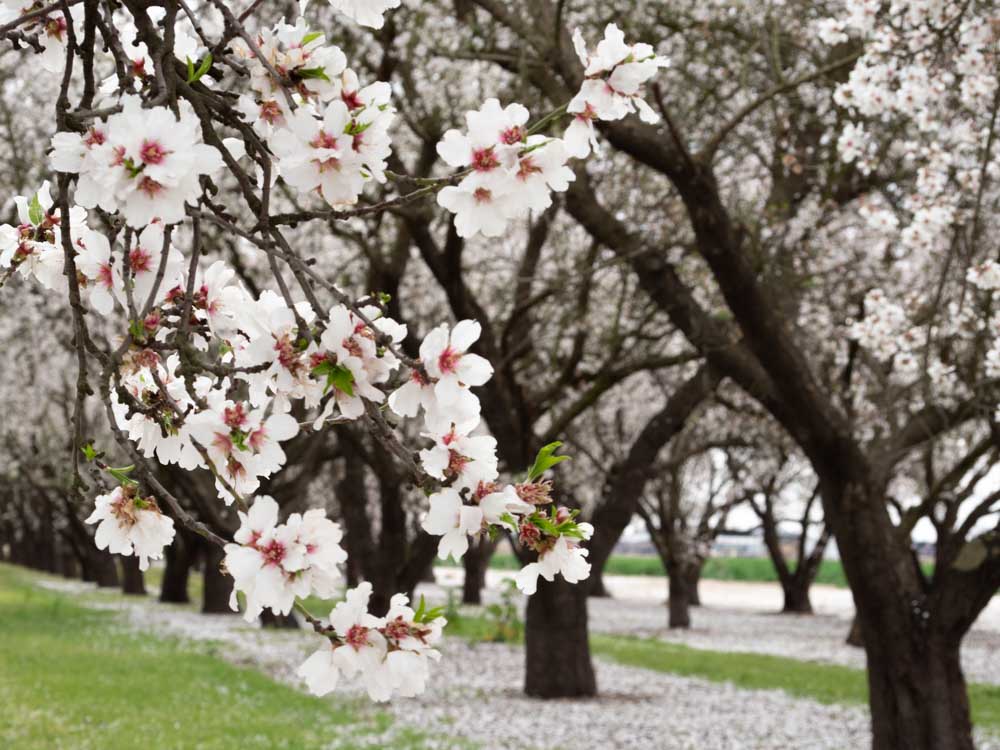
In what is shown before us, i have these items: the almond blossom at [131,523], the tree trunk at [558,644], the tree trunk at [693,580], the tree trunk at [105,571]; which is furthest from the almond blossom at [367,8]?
the tree trunk at [105,571]

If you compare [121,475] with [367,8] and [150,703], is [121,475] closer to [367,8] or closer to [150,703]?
[367,8]

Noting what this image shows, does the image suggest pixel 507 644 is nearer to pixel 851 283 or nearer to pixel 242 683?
pixel 242 683

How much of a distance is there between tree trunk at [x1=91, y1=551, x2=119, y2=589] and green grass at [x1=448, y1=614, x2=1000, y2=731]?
49.7ft

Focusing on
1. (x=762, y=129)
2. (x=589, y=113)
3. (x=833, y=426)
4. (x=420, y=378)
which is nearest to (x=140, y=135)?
(x=420, y=378)

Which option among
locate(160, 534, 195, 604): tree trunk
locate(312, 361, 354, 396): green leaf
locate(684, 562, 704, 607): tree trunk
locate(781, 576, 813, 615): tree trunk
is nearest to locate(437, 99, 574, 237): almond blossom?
locate(312, 361, 354, 396): green leaf

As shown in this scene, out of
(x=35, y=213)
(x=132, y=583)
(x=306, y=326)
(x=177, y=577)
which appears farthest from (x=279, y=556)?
(x=132, y=583)

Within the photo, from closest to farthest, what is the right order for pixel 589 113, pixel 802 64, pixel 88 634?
pixel 589 113 < pixel 802 64 < pixel 88 634

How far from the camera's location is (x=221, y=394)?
1840 mm

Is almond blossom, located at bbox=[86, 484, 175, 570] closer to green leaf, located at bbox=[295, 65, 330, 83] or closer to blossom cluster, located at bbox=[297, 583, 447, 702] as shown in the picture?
blossom cluster, located at bbox=[297, 583, 447, 702]

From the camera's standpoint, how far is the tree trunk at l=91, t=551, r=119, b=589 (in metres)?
31.0

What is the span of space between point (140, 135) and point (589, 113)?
2.44ft

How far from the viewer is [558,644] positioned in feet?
36.4

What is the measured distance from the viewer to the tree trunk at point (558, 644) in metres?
10.9

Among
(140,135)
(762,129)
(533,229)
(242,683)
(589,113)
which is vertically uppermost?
(762,129)
